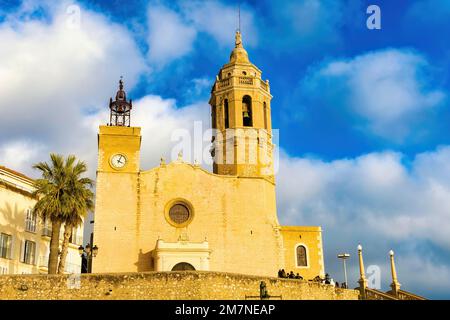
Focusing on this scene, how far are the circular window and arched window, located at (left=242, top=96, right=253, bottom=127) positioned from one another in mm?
8844

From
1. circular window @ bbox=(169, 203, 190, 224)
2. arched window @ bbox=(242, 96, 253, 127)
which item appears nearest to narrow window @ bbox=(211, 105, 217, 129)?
arched window @ bbox=(242, 96, 253, 127)

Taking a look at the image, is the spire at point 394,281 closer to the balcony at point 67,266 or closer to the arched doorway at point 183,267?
the arched doorway at point 183,267

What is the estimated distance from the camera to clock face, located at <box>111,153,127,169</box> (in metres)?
→ 41.1

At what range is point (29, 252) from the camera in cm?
4078

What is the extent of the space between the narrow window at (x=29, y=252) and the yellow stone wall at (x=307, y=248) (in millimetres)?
17828

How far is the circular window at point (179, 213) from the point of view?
134 feet

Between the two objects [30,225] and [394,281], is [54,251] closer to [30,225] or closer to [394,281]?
[30,225]

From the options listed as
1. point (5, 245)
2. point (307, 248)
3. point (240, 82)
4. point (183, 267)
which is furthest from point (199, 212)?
point (5, 245)

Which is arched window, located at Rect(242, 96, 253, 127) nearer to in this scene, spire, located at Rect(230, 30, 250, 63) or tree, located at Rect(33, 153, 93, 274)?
spire, located at Rect(230, 30, 250, 63)

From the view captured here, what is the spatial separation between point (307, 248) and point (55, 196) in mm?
19730

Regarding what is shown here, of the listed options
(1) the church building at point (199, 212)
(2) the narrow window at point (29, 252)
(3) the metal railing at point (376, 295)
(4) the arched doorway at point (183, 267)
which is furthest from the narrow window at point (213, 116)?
(3) the metal railing at point (376, 295)
